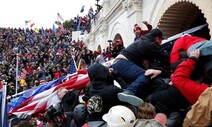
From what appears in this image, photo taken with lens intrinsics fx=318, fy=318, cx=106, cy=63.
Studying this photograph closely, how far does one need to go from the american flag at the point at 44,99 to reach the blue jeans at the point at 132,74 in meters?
2.44

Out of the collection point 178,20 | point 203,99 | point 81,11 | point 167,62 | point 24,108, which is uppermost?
point 81,11

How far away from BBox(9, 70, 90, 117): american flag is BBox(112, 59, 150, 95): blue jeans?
96.1 inches

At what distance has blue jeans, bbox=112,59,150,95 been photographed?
399cm

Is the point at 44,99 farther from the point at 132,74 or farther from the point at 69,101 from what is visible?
the point at 132,74

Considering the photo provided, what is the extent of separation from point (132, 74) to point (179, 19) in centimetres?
727

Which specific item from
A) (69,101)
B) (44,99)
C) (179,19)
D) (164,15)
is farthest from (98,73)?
(179,19)

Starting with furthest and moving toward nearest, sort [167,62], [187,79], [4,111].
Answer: [4,111] < [167,62] < [187,79]

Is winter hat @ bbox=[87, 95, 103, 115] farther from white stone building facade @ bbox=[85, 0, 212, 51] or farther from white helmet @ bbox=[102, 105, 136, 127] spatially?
white stone building facade @ bbox=[85, 0, 212, 51]

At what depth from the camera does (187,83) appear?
3.55m

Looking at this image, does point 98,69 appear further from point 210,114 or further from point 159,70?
point 210,114

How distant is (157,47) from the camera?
4.32 meters

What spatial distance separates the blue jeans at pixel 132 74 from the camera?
399cm

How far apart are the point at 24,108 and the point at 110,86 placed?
3.57 m

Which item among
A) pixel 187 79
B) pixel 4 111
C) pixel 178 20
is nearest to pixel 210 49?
pixel 187 79
